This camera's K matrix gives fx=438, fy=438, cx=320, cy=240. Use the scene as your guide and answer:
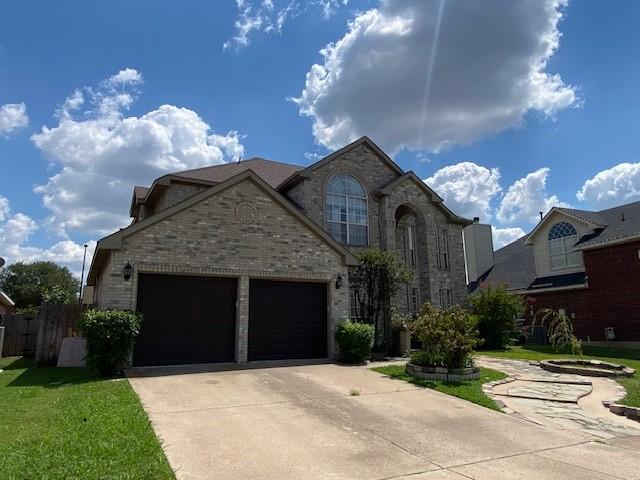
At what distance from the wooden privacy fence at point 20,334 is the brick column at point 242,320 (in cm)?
942

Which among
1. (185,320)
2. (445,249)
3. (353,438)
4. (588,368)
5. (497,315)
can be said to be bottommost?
(353,438)

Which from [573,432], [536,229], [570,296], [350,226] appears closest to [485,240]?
[536,229]

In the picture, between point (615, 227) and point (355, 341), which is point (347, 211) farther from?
point (615, 227)

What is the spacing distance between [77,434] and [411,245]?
715 inches

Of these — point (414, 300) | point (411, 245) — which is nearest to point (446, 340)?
point (414, 300)

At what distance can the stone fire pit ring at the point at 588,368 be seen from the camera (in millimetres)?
11992

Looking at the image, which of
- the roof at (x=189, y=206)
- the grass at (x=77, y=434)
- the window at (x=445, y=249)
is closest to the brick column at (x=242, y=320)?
the roof at (x=189, y=206)

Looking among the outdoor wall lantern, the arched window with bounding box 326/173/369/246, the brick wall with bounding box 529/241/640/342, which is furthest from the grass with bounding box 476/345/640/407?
the outdoor wall lantern

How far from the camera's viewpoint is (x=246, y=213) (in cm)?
1304

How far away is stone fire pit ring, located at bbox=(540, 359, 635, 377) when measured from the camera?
11992mm

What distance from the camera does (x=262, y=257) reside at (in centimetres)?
1307

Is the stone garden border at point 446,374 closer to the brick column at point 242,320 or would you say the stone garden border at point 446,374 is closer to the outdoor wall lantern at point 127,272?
the brick column at point 242,320

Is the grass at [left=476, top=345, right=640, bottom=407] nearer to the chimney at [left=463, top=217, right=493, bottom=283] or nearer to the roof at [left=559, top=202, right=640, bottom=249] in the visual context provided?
the roof at [left=559, top=202, right=640, bottom=249]

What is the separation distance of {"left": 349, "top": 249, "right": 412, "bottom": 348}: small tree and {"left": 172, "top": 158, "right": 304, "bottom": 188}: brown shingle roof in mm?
5868
